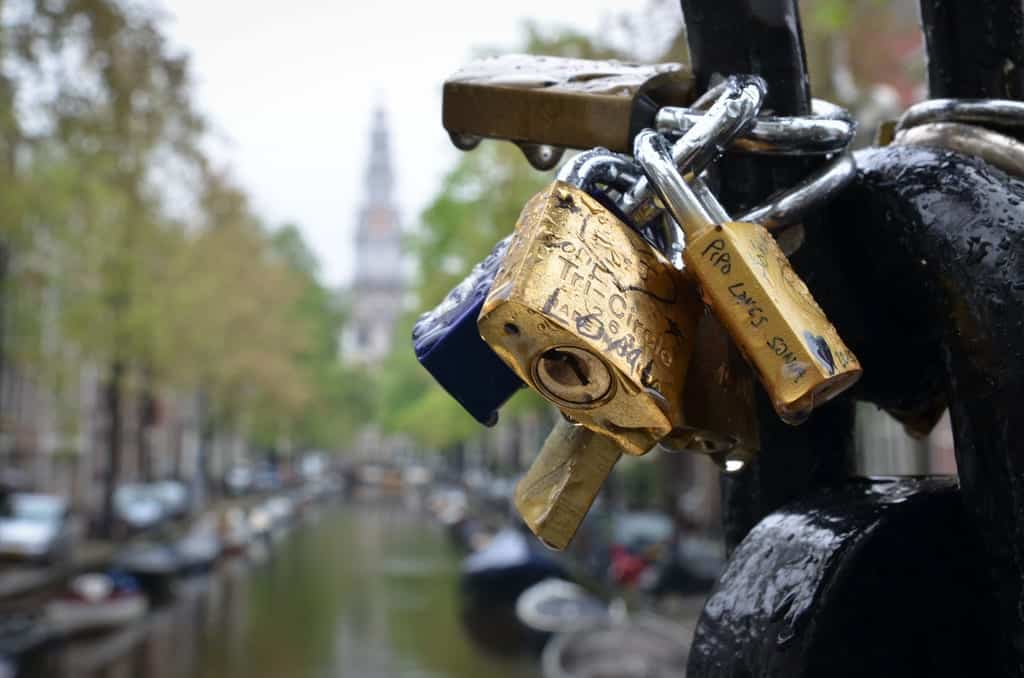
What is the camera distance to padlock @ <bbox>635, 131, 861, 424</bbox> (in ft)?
3.23

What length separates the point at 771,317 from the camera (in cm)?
101

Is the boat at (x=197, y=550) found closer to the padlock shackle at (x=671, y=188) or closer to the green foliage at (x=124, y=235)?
the green foliage at (x=124, y=235)

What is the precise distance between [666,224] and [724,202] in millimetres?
125

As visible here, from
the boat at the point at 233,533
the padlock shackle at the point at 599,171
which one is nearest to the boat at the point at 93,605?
the boat at the point at 233,533

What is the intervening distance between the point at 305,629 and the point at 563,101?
1986cm

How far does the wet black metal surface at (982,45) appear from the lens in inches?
50.4

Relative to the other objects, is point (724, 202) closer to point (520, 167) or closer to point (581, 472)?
point (581, 472)

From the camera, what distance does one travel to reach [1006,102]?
124 cm

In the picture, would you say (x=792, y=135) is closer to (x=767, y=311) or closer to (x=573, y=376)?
(x=767, y=311)

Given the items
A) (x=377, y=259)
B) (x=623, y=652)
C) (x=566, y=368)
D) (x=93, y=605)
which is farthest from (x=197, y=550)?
(x=377, y=259)

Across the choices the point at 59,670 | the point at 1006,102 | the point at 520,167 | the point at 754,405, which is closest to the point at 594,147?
the point at 754,405

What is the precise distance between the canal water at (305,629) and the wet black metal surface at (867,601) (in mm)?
14362

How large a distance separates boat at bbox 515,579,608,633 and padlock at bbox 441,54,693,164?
1451cm

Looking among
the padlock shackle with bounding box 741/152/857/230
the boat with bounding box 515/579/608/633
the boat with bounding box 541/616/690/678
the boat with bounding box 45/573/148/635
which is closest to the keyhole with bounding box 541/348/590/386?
the padlock shackle with bounding box 741/152/857/230
